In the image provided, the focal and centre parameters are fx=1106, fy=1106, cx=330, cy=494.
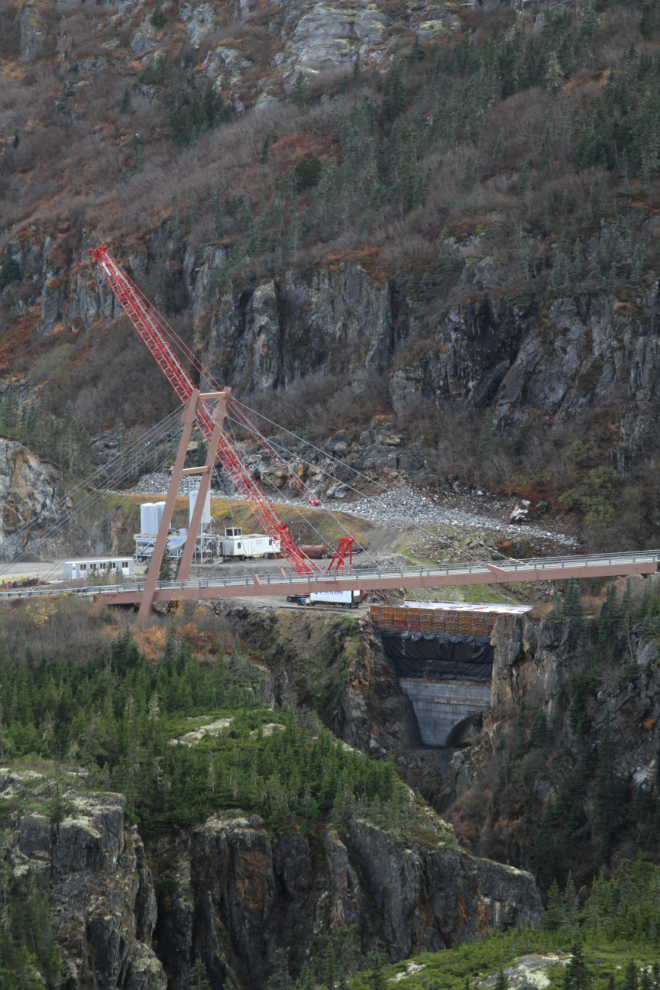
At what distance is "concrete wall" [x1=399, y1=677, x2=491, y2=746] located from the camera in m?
56.0

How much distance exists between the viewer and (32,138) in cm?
13862

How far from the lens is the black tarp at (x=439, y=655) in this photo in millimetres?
55781

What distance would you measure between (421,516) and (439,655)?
14806mm

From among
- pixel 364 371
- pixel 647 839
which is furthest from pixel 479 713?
pixel 364 371

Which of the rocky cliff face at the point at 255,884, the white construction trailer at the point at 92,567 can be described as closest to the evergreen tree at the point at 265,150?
the white construction trailer at the point at 92,567

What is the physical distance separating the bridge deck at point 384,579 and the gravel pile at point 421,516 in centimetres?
859

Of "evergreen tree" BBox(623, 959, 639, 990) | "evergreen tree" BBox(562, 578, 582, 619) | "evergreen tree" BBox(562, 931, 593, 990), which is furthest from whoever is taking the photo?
"evergreen tree" BBox(562, 578, 582, 619)

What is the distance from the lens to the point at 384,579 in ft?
175

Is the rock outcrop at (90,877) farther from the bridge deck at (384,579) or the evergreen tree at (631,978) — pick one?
the bridge deck at (384,579)

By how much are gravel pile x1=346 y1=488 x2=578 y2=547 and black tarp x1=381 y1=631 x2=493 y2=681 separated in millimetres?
11695

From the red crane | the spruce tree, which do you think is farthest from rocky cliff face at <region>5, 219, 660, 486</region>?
the spruce tree

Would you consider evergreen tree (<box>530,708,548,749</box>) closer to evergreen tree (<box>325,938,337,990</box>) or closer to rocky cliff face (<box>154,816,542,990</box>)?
rocky cliff face (<box>154,816,542,990</box>)

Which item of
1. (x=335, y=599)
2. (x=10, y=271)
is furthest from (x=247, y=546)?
(x=10, y=271)

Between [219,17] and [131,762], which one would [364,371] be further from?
[219,17]
